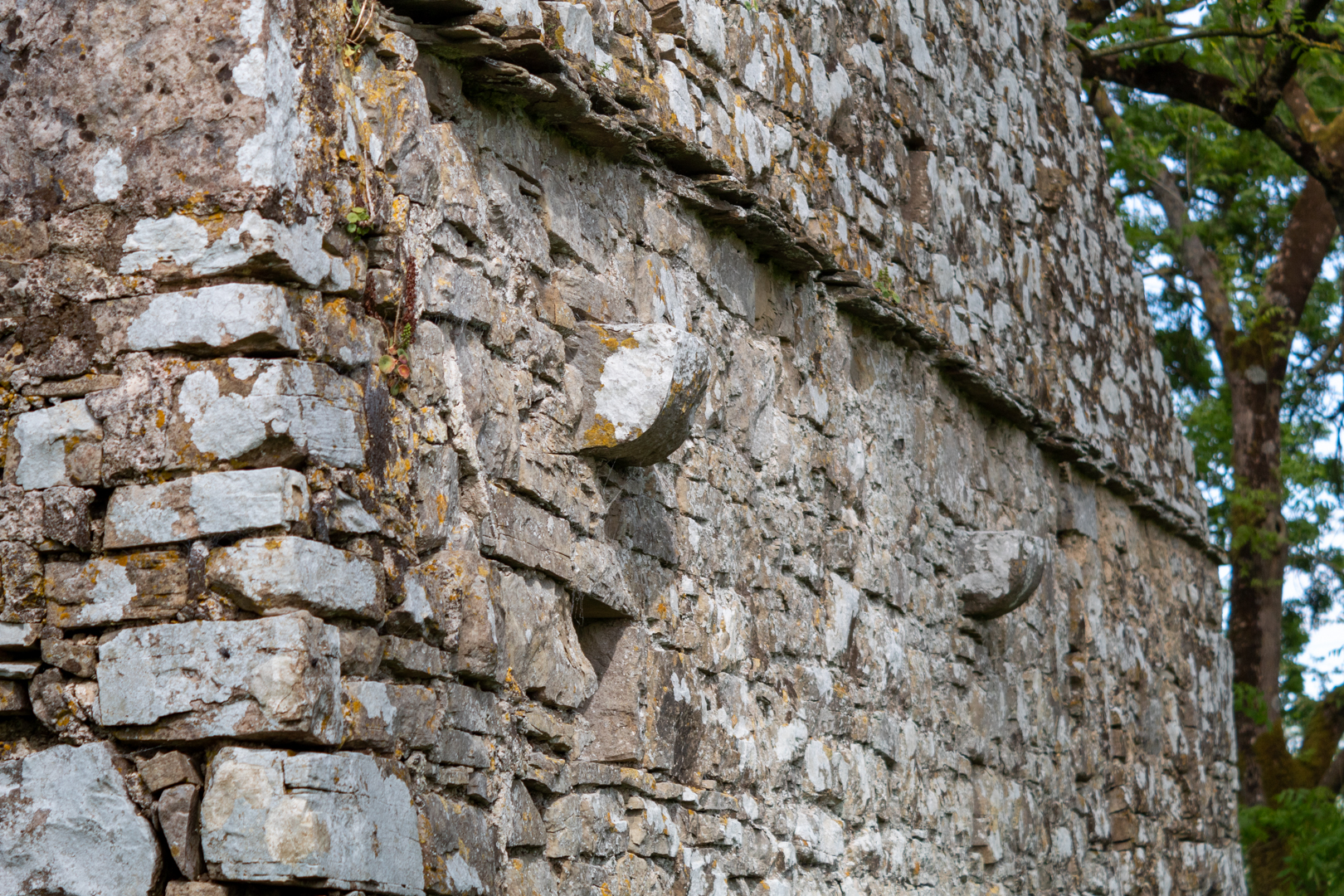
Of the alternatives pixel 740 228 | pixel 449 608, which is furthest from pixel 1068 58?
pixel 449 608

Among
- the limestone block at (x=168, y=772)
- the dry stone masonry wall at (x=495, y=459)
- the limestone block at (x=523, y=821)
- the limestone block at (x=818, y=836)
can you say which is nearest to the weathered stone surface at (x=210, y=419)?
the dry stone masonry wall at (x=495, y=459)

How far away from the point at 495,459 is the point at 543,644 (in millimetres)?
449

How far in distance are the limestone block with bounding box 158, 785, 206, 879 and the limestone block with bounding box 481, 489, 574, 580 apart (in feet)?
2.82

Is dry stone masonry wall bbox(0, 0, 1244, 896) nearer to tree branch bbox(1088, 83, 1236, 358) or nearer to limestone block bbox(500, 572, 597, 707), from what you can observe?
limestone block bbox(500, 572, 597, 707)

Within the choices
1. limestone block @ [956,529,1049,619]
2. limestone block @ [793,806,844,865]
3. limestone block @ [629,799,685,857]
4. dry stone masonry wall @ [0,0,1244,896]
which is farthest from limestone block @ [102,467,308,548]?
limestone block @ [956,529,1049,619]

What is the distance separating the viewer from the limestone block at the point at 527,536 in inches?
128

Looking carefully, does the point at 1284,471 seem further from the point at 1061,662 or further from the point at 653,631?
the point at 653,631

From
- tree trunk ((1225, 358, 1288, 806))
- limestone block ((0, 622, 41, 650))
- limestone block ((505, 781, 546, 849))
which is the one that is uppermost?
tree trunk ((1225, 358, 1288, 806))

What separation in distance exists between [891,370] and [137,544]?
3497 mm

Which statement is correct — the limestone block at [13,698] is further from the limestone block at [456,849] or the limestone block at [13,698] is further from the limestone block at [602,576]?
the limestone block at [602,576]

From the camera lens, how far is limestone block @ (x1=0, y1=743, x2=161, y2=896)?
2555mm

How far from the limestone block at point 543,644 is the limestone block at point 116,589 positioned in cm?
78

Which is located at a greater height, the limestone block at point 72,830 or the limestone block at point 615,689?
the limestone block at point 615,689

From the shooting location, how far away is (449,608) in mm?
3053
